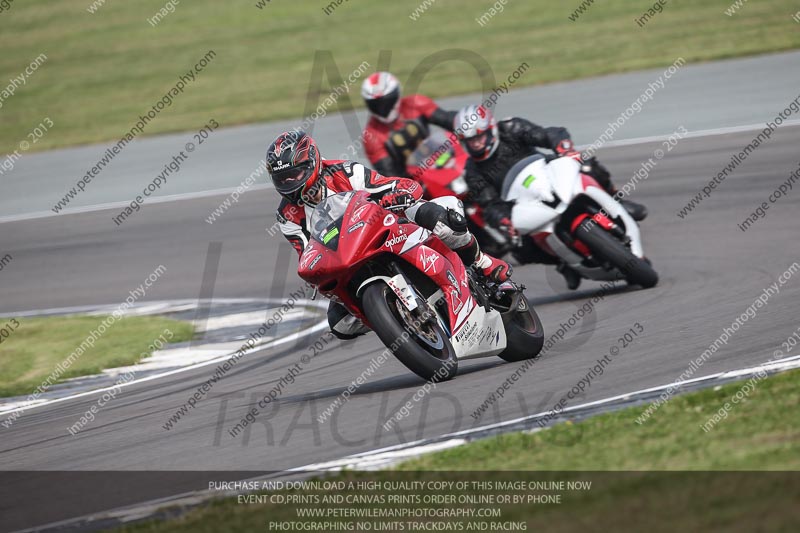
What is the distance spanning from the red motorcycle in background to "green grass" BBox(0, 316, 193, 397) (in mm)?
2936

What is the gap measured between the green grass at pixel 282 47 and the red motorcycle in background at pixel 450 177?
9.72 meters

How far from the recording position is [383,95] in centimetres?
1330

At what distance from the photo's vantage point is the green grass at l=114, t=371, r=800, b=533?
4664mm

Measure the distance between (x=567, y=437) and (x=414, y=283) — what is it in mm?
2045

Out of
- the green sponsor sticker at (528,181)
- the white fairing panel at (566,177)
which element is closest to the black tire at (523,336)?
the white fairing panel at (566,177)

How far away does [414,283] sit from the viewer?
25.6ft

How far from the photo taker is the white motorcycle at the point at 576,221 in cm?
1005

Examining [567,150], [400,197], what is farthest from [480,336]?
[567,150]

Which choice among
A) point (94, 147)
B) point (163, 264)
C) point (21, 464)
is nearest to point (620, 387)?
point (21, 464)

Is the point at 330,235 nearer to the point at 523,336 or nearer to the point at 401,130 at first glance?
the point at 523,336

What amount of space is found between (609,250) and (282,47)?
62.7 feet

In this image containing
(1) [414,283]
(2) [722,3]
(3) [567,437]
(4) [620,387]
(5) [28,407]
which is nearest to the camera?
(3) [567,437]

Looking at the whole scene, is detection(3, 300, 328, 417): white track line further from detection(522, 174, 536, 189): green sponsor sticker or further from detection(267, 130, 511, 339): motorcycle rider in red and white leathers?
detection(267, 130, 511, 339): motorcycle rider in red and white leathers

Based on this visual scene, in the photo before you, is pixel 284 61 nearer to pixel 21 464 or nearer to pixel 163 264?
pixel 163 264
